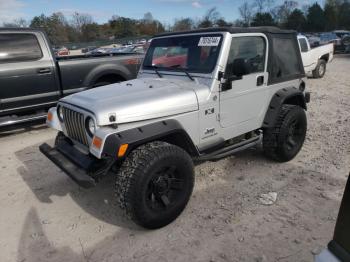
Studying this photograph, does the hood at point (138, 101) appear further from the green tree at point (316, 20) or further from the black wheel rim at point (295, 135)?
the green tree at point (316, 20)

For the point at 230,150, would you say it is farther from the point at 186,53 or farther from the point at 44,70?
the point at 44,70

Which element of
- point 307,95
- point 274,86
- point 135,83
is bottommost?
point 307,95

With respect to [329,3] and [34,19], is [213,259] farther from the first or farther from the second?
[34,19]

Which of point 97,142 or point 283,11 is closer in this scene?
point 97,142

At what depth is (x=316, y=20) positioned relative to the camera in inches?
2233

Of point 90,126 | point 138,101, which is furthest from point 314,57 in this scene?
point 90,126

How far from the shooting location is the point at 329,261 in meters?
1.53

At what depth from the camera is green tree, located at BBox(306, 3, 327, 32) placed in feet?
186

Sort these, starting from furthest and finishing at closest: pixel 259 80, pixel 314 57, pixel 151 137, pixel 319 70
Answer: pixel 319 70, pixel 314 57, pixel 259 80, pixel 151 137

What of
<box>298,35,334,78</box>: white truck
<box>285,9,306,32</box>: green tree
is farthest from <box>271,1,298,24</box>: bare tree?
<box>298,35,334,78</box>: white truck

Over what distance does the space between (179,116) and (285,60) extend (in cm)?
213

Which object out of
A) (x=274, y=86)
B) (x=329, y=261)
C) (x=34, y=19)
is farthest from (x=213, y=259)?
(x=34, y=19)

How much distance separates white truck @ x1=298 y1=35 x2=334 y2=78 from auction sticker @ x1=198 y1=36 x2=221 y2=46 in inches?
336

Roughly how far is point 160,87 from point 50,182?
2.11m
